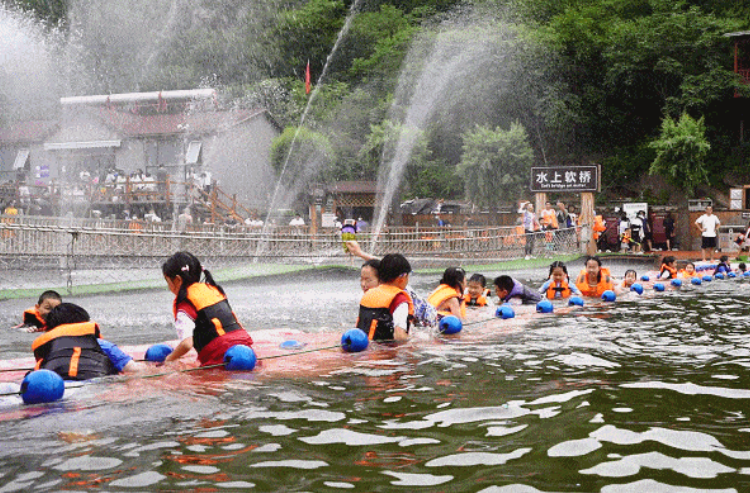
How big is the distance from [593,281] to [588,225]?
42.7 ft

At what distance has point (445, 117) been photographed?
44812 millimetres

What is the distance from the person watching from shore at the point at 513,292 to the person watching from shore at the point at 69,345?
26.0ft

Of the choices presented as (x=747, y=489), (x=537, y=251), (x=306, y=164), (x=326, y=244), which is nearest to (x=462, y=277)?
(x=747, y=489)

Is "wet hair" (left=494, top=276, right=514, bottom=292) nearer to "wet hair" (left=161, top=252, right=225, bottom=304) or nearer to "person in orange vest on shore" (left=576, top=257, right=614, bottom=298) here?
"person in orange vest on shore" (left=576, top=257, right=614, bottom=298)

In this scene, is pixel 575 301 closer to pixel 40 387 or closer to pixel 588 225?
pixel 40 387

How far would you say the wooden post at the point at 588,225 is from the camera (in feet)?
89.6

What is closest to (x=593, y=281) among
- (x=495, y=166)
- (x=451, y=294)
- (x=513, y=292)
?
(x=513, y=292)

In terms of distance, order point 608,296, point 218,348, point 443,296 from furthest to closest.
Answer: point 608,296
point 443,296
point 218,348

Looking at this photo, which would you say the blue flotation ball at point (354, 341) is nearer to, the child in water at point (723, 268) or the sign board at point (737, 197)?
the child in water at point (723, 268)

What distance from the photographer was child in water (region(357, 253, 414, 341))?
347 inches

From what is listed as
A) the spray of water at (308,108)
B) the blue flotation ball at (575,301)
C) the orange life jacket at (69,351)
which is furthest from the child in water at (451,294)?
the spray of water at (308,108)

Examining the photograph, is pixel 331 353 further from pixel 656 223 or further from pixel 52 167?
pixel 52 167

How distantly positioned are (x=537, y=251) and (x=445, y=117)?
64.5 feet

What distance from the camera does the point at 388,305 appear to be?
896 centimetres
